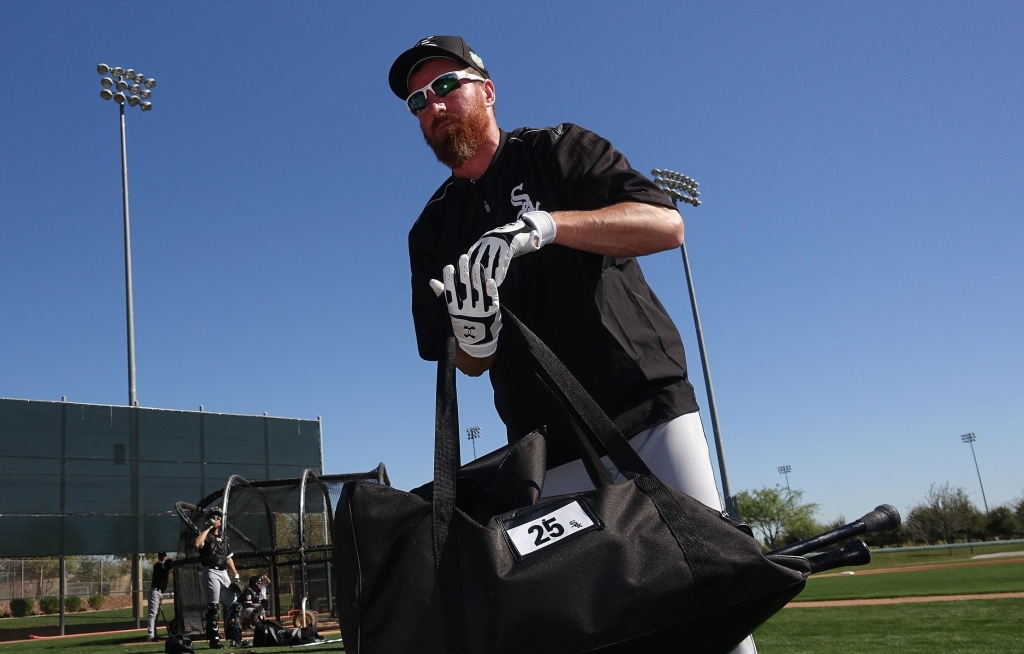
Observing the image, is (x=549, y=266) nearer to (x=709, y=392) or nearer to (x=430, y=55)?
(x=430, y=55)

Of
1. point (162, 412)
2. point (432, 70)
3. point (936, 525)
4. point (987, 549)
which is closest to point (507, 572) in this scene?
point (432, 70)

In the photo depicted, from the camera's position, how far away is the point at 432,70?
252 centimetres

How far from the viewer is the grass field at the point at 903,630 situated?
770cm

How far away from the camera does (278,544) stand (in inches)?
Answer: 640

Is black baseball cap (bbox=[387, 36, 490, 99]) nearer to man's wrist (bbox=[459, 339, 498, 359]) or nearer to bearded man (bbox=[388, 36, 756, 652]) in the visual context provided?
bearded man (bbox=[388, 36, 756, 652])

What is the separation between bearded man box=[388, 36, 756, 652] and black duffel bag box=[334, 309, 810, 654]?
1.53 ft

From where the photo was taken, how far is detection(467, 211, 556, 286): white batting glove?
6.07 ft

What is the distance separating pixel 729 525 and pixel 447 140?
1.50m

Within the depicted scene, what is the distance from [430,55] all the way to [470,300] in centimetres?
101

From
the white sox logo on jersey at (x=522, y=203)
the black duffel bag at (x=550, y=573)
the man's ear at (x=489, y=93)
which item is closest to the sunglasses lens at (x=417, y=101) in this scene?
the man's ear at (x=489, y=93)

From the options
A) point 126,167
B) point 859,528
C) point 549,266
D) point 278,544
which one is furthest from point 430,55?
point 126,167

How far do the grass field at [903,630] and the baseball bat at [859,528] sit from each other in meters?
6.86

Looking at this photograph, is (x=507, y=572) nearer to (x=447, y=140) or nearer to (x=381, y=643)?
(x=381, y=643)

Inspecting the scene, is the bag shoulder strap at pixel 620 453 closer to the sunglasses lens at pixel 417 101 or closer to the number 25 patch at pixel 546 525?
the number 25 patch at pixel 546 525
